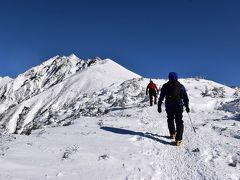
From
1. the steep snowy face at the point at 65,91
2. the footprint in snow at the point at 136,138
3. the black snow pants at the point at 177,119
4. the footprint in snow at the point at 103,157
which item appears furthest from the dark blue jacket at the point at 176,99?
the steep snowy face at the point at 65,91

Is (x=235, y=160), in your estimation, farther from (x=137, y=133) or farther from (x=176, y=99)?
(x=137, y=133)

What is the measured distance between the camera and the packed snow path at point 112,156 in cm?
1071

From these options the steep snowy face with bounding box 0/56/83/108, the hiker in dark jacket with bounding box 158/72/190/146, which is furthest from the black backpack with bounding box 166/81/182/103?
the steep snowy face with bounding box 0/56/83/108

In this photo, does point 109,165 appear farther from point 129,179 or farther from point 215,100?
point 215,100

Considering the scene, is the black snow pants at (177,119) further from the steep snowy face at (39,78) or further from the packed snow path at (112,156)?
the steep snowy face at (39,78)

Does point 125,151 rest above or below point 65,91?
below

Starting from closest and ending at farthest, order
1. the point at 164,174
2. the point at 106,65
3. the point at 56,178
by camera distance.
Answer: the point at 56,178
the point at 164,174
the point at 106,65

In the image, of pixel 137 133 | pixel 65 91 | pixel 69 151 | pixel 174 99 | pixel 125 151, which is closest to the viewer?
pixel 69 151

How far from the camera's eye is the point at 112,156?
1237 centimetres

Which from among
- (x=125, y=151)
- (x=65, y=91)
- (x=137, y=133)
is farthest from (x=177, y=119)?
(x=65, y=91)

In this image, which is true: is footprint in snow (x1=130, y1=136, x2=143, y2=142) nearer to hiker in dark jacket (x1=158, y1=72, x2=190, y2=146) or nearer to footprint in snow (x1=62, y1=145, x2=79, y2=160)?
hiker in dark jacket (x1=158, y1=72, x2=190, y2=146)

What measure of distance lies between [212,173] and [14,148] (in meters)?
6.00

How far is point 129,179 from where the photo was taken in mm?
10438

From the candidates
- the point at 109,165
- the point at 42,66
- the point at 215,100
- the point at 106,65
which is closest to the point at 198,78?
the point at 215,100
